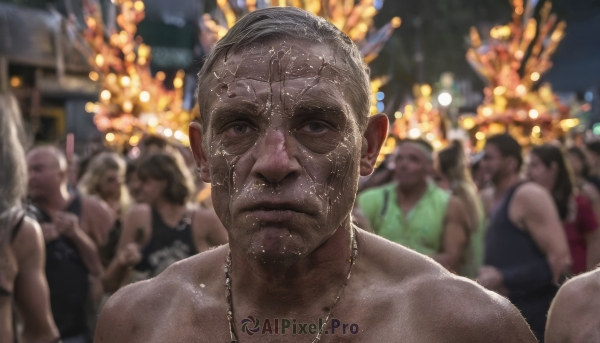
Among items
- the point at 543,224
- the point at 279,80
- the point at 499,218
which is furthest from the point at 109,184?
the point at 279,80

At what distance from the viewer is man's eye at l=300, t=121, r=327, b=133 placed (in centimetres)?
202

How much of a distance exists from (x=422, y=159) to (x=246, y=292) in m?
4.23

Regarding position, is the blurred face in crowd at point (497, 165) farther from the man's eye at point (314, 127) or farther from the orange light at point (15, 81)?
the orange light at point (15, 81)

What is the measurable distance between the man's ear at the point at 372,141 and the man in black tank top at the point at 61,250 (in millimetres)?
3200

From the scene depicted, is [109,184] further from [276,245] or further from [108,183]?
[276,245]

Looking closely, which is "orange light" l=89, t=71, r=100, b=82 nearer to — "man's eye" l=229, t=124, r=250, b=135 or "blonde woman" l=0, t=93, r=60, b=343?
"blonde woman" l=0, t=93, r=60, b=343

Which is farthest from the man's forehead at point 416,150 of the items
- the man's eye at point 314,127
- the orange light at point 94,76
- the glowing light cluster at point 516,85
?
the glowing light cluster at point 516,85

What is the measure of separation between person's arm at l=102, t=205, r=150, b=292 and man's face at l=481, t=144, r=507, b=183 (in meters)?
2.89

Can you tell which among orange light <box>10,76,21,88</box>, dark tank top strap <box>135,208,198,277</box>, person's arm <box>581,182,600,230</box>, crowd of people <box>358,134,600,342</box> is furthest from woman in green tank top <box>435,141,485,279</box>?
orange light <box>10,76,21,88</box>

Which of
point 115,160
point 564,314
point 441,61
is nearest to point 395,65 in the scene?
point 441,61

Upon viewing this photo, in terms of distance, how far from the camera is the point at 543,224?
500cm

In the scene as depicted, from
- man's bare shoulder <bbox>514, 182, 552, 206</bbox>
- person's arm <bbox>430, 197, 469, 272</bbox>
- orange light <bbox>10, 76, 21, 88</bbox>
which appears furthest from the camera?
orange light <bbox>10, 76, 21, 88</bbox>

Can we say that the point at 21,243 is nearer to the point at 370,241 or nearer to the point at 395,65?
the point at 370,241

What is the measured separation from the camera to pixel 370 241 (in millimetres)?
2332
